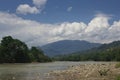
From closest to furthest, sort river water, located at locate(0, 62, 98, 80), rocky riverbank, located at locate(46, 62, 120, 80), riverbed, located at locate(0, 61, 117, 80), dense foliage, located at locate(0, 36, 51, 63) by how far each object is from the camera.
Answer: rocky riverbank, located at locate(46, 62, 120, 80) < river water, located at locate(0, 62, 98, 80) < riverbed, located at locate(0, 61, 117, 80) < dense foliage, located at locate(0, 36, 51, 63)

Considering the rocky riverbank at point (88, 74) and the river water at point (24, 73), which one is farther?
the river water at point (24, 73)

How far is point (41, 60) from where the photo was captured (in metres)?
184

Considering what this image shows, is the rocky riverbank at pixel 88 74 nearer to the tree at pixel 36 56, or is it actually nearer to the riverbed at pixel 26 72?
the riverbed at pixel 26 72

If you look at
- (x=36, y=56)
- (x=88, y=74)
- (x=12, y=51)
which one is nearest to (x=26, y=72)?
(x=88, y=74)

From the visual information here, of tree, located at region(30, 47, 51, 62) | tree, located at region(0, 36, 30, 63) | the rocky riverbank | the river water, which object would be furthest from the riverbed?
tree, located at region(30, 47, 51, 62)

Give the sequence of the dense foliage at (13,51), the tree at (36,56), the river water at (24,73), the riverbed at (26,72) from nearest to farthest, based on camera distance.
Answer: the river water at (24,73) → the riverbed at (26,72) → the dense foliage at (13,51) → the tree at (36,56)

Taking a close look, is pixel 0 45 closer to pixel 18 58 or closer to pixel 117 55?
pixel 18 58

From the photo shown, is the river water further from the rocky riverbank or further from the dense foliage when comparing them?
the dense foliage

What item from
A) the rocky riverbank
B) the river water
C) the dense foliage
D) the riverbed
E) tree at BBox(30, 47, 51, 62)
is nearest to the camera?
the rocky riverbank

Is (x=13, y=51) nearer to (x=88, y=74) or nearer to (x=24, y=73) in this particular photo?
(x=24, y=73)

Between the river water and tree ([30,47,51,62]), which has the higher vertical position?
tree ([30,47,51,62])

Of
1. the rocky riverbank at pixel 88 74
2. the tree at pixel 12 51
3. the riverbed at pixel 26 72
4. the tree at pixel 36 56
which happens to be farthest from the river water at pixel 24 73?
the tree at pixel 36 56

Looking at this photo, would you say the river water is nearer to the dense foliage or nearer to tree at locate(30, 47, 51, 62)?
the dense foliage

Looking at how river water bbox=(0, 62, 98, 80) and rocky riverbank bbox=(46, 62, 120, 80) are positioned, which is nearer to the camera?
rocky riverbank bbox=(46, 62, 120, 80)
